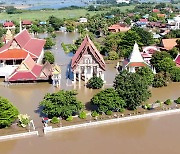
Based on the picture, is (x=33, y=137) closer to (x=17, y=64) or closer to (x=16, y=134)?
(x=16, y=134)

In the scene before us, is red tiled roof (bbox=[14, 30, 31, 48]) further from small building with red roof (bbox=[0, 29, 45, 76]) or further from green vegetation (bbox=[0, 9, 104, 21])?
green vegetation (bbox=[0, 9, 104, 21])

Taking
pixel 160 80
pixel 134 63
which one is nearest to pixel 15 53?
pixel 134 63

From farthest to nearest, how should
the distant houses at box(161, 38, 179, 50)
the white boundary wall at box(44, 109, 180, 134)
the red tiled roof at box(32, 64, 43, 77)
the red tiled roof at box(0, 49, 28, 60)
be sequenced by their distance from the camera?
the distant houses at box(161, 38, 179, 50)
the red tiled roof at box(0, 49, 28, 60)
the red tiled roof at box(32, 64, 43, 77)
the white boundary wall at box(44, 109, 180, 134)

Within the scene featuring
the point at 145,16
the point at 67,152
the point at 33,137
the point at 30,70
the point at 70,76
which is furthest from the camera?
the point at 145,16

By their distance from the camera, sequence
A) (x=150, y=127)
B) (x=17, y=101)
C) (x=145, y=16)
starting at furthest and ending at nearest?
(x=145, y=16)
(x=17, y=101)
(x=150, y=127)

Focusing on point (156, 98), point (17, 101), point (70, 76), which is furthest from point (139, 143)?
point (70, 76)

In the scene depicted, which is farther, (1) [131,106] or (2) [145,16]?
(2) [145,16]

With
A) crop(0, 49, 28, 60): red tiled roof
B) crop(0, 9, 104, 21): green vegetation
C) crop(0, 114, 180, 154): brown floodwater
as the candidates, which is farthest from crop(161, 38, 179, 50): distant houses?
crop(0, 9, 104, 21): green vegetation
